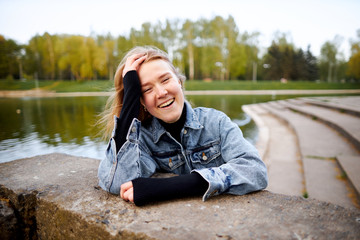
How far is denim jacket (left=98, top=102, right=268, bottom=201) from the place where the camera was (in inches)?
49.8

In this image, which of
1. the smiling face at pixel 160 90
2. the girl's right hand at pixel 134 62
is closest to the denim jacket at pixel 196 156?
the smiling face at pixel 160 90

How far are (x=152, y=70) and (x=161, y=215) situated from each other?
3.00 feet

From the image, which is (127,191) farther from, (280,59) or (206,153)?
(280,59)

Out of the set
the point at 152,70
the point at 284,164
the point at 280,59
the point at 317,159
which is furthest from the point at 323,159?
the point at 280,59

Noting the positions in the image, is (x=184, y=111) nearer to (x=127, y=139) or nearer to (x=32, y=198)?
(x=127, y=139)

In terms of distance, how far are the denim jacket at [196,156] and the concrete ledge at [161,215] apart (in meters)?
0.10

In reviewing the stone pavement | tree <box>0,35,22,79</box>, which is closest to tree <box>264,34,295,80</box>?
the stone pavement

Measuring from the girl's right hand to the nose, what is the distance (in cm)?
21

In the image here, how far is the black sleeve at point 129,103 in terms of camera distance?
4.66ft

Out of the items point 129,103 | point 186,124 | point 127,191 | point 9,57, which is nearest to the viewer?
point 127,191

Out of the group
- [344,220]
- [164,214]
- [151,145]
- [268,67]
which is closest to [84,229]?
[164,214]

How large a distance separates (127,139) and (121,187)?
282 millimetres

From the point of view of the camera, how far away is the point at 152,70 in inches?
60.0

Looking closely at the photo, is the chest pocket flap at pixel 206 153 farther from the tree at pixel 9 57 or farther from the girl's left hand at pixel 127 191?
the tree at pixel 9 57
